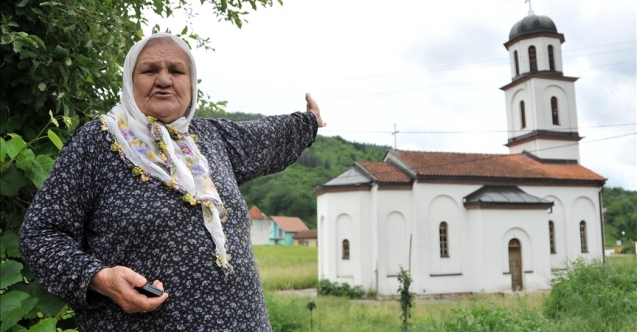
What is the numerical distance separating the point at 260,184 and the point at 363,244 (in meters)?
42.0

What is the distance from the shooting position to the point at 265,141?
2.03 meters

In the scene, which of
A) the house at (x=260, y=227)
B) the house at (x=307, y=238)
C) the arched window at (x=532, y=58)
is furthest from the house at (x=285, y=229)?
the arched window at (x=532, y=58)

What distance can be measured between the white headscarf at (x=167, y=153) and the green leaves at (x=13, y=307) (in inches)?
19.6

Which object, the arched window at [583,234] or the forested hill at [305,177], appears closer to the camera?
the arched window at [583,234]

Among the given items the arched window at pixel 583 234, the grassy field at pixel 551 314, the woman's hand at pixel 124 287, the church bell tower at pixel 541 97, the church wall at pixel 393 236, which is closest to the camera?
the woman's hand at pixel 124 287

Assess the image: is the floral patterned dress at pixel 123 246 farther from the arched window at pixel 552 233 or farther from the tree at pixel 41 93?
the arched window at pixel 552 233

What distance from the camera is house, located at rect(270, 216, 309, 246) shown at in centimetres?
6662

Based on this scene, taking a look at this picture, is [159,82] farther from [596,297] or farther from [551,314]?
[551,314]

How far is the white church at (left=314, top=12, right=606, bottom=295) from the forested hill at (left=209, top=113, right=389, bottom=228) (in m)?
13.1

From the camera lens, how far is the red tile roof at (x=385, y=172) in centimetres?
2159

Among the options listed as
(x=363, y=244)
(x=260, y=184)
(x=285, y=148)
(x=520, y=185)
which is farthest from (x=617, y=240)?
(x=285, y=148)

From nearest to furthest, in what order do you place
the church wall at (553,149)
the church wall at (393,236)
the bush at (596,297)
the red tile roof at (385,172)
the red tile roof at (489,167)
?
the bush at (596,297) < the church wall at (393,236) < the red tile roof at (385,172) < the red tile roof at (489,167) < the church wall at (553,149)

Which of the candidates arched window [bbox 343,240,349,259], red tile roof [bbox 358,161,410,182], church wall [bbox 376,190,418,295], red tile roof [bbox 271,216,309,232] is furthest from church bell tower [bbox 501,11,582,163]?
red tile roof [bbox 271,216,309,232]

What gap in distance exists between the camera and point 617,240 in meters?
40.4
